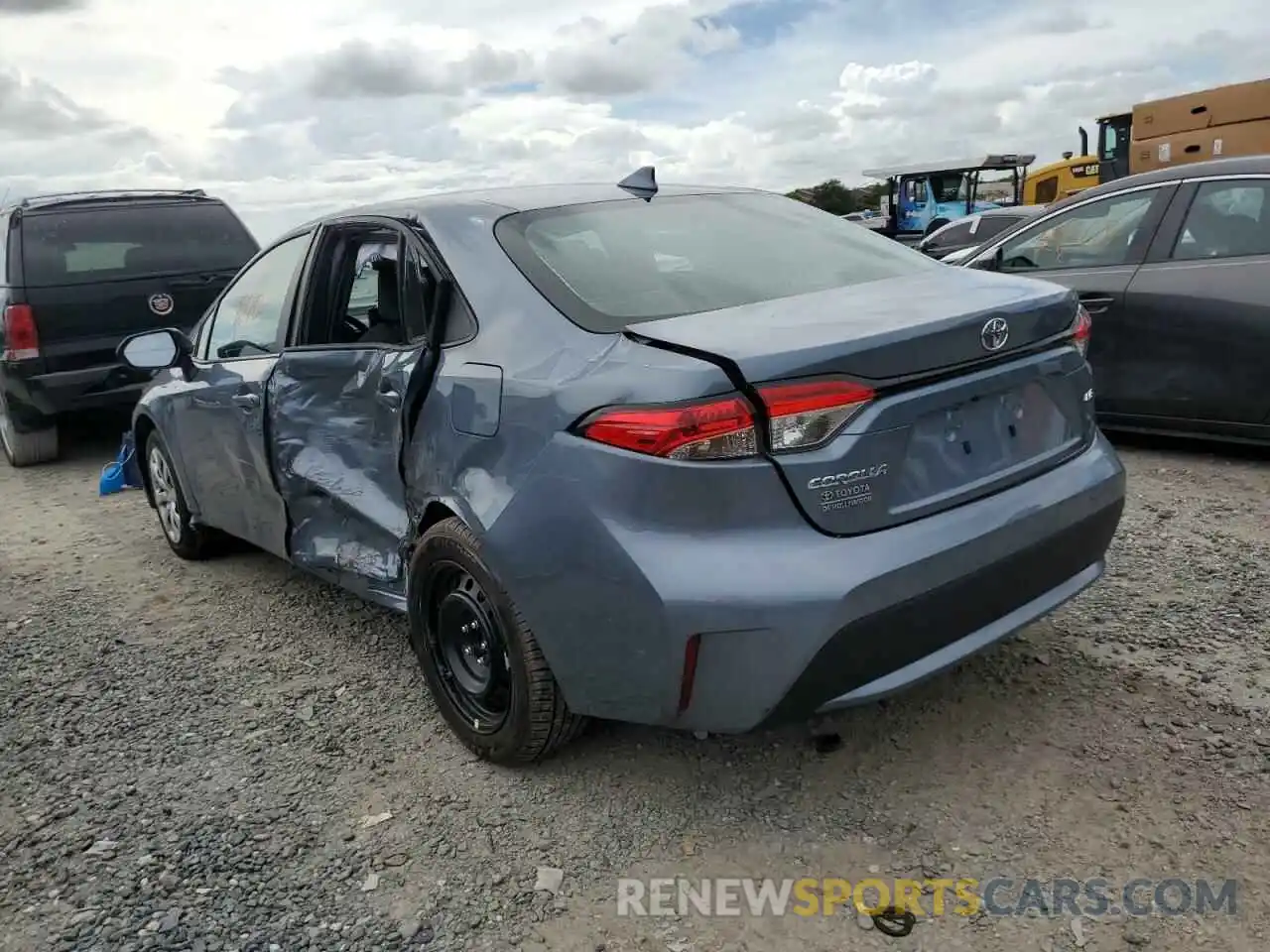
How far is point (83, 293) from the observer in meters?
6.99

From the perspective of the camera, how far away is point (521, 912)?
2.32 metres

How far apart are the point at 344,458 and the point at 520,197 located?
994 mm

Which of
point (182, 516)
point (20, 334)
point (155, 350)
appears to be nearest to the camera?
point (155, 350)

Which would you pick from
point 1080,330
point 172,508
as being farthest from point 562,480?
point 172,508

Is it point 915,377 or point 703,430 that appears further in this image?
point 915,377

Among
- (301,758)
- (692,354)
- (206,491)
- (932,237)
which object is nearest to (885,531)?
(692,354)

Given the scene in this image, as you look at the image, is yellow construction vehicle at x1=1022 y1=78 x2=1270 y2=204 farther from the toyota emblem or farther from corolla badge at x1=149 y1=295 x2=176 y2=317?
the toyota emblem

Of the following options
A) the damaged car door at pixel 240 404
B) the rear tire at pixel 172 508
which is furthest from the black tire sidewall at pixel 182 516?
the damaged car door at pixel 240 404

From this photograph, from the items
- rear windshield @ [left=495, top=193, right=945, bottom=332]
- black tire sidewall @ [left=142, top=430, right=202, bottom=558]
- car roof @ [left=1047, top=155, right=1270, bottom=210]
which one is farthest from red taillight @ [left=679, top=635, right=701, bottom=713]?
car roof @ [left=1047, top=155, right=1270, bottom=210]

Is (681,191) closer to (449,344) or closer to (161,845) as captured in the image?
(449,344)

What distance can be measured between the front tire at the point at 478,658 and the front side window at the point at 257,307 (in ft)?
4.38

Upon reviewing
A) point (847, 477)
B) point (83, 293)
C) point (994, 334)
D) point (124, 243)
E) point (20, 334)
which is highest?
point (124, 243)

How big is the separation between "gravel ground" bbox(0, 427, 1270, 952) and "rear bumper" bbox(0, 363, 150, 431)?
3.61 m

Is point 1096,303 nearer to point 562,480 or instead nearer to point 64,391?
point 562,480
